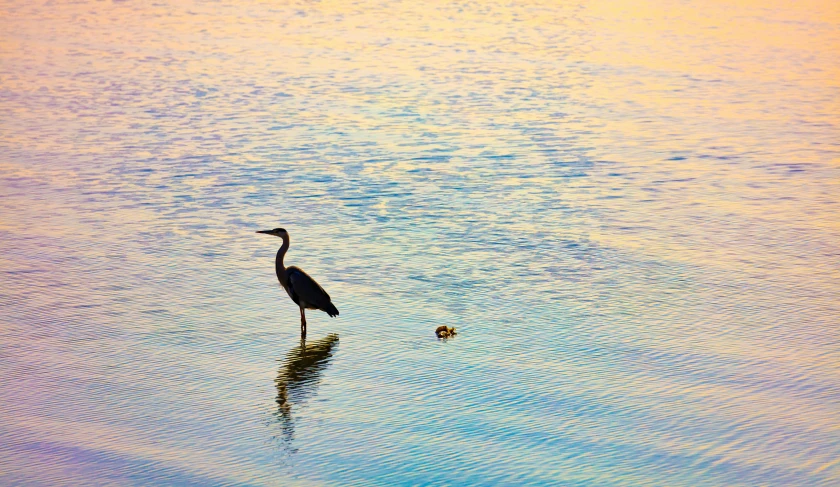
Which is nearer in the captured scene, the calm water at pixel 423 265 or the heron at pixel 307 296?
the calm water at pixel 423 265

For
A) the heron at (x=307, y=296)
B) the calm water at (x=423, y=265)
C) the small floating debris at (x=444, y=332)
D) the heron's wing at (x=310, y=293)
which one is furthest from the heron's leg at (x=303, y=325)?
the small floating debris at (x=444, y=332)

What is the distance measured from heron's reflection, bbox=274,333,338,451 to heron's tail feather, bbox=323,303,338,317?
299mm

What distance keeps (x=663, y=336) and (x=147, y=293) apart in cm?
549

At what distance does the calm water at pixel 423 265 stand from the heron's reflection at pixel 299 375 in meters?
0.04

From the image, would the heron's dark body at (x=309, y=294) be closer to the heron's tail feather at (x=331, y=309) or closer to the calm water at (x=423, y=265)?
the heron's tail feather at (x=331, y=309)

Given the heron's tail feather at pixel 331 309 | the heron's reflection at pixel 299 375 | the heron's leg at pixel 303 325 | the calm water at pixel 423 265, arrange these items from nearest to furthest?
1. the calm water at pixel 423 265
2. the heron's reflection at pixel 299 375
3. the heron's leg at pixel 303 325
4. the heron's tail feather at pixel 331 309

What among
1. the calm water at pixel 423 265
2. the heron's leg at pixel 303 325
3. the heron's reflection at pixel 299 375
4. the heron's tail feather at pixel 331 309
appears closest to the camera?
the calm water at pixel 423 265

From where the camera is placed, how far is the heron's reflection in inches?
413

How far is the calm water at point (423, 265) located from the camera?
9.94 meters

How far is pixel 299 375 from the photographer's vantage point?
37.3 ft

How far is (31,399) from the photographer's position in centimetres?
1066

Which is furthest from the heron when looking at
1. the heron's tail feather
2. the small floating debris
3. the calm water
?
the small floating debris

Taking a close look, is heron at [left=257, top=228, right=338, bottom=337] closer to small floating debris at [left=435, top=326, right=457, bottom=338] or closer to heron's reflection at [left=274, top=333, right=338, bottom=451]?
heron's reflection at [left=274, top=333, right=338, bottom=451]

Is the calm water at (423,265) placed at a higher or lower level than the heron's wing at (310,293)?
lower
